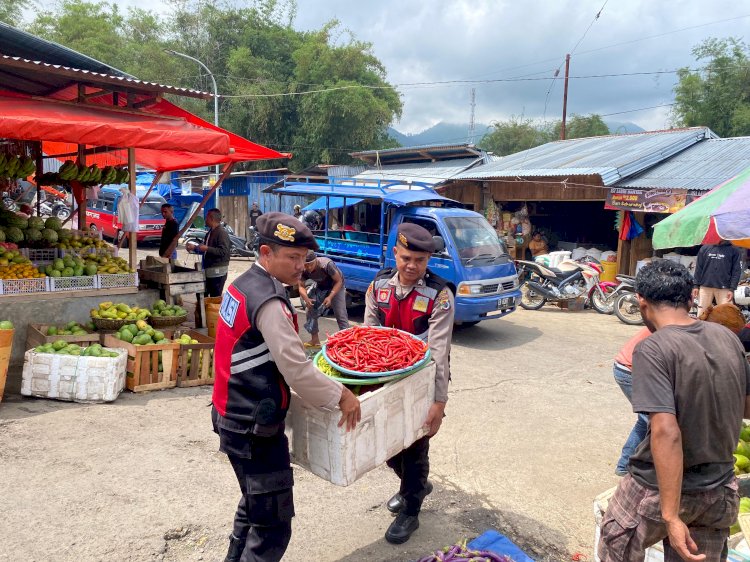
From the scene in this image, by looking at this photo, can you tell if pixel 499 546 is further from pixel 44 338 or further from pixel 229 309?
pixel 44 338

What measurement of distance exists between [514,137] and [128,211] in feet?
161

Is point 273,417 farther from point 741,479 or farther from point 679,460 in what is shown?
point 741,479

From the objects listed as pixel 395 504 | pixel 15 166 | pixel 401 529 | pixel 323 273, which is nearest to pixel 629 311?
pixel 323 273

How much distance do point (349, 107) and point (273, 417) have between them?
107ft

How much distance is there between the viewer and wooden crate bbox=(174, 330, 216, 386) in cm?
666

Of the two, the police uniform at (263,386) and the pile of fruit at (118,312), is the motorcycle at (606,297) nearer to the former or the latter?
the pile of fruit at (118,312)

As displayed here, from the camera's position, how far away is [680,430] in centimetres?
234

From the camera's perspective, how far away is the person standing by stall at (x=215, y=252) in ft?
31.7

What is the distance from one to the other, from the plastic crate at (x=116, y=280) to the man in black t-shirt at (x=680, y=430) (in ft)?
22.4

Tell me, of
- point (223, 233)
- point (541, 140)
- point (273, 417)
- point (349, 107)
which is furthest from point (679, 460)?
point (541, 140)

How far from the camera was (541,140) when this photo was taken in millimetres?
53406

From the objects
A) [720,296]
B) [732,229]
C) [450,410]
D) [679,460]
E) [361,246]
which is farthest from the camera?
[361,246]

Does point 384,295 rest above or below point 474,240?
below

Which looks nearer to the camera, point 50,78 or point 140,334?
point 140,334
